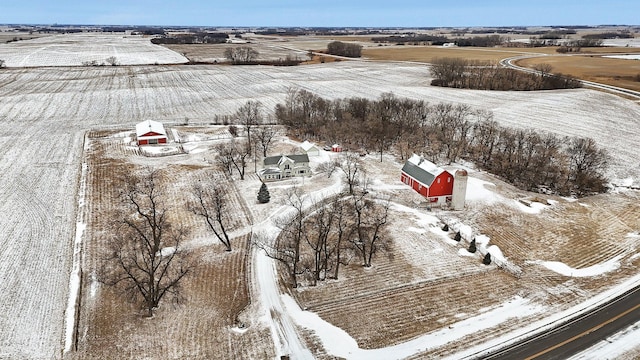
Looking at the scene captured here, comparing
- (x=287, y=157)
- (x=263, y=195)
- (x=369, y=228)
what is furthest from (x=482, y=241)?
(x=287, y=157)

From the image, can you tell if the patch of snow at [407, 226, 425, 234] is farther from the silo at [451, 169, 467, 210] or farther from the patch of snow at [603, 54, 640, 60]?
the patch of snow at [603, 54, 640, 60]

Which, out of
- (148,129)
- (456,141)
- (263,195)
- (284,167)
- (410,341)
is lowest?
(410,341)

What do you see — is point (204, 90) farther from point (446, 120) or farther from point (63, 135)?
point (446, 120)

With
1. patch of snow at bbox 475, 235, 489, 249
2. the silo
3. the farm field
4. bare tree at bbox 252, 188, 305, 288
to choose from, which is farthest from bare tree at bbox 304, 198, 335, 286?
the silo

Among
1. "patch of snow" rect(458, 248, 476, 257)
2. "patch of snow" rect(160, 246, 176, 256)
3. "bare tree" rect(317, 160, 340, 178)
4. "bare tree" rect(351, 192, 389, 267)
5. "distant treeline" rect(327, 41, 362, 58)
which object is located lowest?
"patch of snow" rect(458, 248, 476, 257)

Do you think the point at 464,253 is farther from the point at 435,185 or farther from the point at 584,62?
the point at 584,62

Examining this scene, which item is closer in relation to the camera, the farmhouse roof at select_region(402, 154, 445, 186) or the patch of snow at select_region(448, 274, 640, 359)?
the patch of snow at select_region(448, 274, 640, 359)

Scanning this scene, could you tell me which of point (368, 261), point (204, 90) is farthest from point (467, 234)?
point (204, 90)
